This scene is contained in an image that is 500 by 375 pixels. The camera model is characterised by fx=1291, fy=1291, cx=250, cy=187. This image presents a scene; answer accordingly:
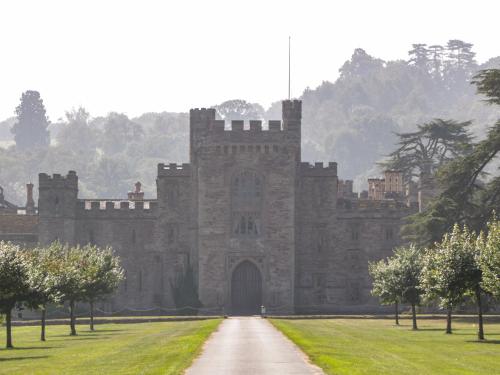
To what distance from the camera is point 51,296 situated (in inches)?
2547

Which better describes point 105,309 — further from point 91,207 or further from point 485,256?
point 485,256

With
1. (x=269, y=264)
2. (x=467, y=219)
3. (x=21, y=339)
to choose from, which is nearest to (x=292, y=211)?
(x=269, y=264)

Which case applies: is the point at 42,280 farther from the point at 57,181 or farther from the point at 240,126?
the point at 57,181

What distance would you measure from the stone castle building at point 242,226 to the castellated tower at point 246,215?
8cm

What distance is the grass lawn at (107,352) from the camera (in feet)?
145

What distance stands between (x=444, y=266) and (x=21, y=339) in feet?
73.8

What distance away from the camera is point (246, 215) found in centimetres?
10206

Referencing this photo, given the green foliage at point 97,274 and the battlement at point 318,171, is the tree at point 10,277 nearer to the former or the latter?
the green foliage at point 97,274

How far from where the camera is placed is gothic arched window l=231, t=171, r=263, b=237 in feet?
334

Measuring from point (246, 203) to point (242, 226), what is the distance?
1.88m

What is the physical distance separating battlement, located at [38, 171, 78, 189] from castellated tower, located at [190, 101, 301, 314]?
36.8ft

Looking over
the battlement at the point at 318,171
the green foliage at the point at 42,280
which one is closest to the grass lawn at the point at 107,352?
the green foliage at the point at 42,280

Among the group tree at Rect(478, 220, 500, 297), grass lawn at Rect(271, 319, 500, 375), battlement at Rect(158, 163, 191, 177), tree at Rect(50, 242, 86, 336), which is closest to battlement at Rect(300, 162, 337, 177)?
battlement at Rect(158, 163, 191, 177)

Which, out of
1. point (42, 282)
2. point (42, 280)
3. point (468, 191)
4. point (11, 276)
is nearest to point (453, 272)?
point (468, 191)
